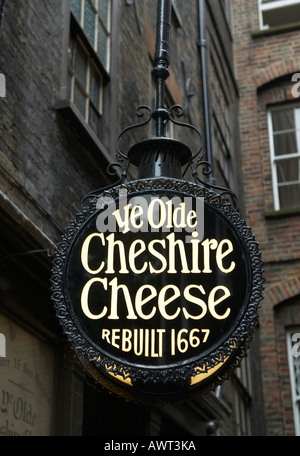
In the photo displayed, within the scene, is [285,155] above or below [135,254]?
above

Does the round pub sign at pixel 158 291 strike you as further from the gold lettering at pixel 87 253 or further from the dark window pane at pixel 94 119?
the dark window pane at pixel 94 119

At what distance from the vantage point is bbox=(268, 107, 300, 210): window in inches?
512

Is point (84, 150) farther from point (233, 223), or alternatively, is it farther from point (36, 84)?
point (233, 223)

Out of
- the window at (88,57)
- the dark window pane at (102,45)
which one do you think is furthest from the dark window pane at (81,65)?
the dark window pane at (102,45)

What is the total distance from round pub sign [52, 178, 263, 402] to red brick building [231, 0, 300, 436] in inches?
343

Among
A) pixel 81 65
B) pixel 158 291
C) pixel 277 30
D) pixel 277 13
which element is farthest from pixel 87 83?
pixel 277 13

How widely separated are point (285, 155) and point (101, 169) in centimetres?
742

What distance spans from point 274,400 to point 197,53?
5.77 metres

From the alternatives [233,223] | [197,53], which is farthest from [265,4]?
[233,223]

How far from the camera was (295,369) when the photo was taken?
11680 mm

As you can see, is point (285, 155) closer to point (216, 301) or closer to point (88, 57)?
point (88, 57)

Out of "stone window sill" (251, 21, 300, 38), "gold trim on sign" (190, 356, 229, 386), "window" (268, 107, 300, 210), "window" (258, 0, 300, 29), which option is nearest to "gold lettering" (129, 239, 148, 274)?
"gold trim on sign" (190, 356, 229, 386)

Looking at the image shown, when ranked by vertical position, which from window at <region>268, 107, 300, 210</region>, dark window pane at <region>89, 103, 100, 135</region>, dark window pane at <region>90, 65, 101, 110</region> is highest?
window at <region>268, 107, 300, 210</region>

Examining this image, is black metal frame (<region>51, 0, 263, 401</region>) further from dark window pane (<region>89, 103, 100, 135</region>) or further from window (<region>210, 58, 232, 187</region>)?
window (<region>210, 58, 232, 187</region>)
